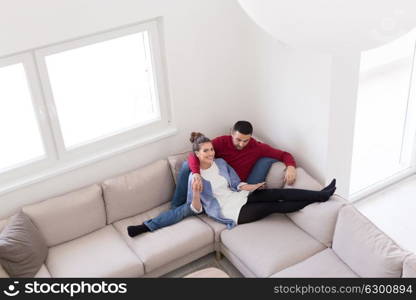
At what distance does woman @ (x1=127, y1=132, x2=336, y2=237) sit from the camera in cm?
433

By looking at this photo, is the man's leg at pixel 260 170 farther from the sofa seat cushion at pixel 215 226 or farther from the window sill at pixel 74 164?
the window sill at pixel 74 164

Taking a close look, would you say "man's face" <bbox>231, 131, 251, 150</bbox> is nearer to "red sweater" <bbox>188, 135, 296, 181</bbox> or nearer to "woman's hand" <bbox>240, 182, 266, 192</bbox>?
"red sweater" <bbox>188, 135, 296, 181</bbox>

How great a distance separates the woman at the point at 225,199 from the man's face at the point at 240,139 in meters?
0.24

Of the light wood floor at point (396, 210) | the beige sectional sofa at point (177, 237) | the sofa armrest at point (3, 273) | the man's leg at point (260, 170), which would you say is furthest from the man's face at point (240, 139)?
the sofa armrest at point (3, 273)

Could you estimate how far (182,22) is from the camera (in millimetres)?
4422

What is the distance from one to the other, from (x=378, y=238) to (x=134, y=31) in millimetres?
2412

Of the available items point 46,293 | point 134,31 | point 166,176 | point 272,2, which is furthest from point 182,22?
point 272,2

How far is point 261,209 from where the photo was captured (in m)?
4.36

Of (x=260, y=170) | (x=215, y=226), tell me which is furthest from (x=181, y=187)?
(x=260, y=170)

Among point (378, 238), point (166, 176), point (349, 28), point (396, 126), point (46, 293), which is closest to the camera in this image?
point (349, 28)

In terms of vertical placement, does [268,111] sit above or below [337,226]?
above

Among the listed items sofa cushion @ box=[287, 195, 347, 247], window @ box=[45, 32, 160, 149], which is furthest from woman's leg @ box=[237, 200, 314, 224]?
window @ box=[45, 32, 160, 149]

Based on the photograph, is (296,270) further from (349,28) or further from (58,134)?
(349,28)

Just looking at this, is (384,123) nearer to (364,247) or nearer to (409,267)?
(364,247)
